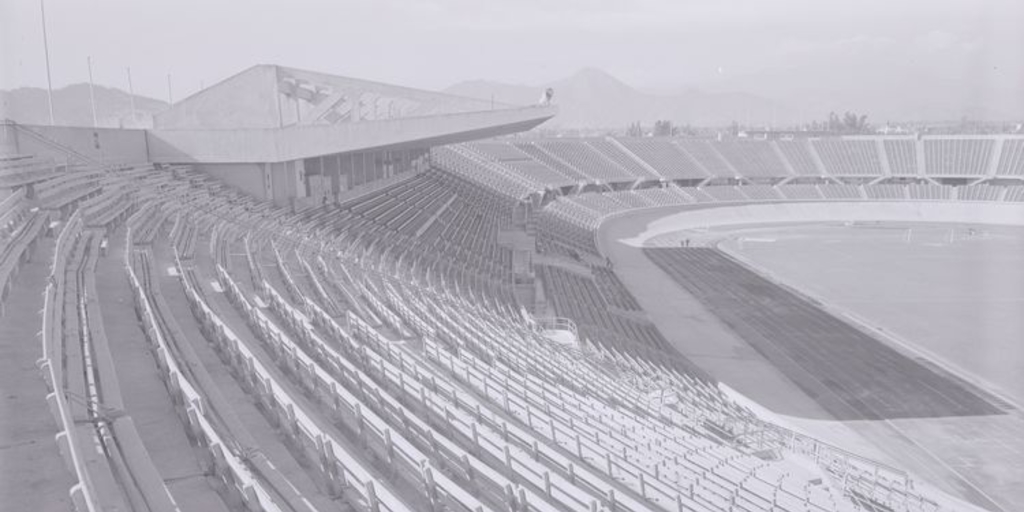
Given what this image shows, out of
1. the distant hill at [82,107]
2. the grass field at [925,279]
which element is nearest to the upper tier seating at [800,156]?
the grass field at [925,279]

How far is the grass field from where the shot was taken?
18.0 meters

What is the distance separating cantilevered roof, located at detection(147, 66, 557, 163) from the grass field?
47.7 feet

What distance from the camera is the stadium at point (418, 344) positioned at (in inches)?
177

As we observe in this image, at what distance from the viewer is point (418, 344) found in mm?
8672

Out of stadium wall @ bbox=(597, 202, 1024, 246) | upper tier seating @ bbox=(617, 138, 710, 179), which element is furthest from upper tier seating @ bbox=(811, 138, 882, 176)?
upper tier seating @ bbox=(617, 138, 710, 179)

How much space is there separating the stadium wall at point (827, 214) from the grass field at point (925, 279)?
8.47 feet

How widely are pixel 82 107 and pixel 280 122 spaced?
24.8 m

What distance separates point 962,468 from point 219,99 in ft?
63.5

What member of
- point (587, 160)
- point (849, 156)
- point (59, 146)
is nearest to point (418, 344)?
point (59, 146)

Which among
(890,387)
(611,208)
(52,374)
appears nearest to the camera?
(52,374)

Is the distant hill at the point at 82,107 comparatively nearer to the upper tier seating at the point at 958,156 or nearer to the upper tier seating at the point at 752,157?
the upper tier seating at the point at 752,157

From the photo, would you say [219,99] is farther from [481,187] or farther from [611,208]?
[611,208]

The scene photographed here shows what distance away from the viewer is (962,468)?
11.3 metres

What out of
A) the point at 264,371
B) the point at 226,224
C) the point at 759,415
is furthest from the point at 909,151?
the point at 264,371
